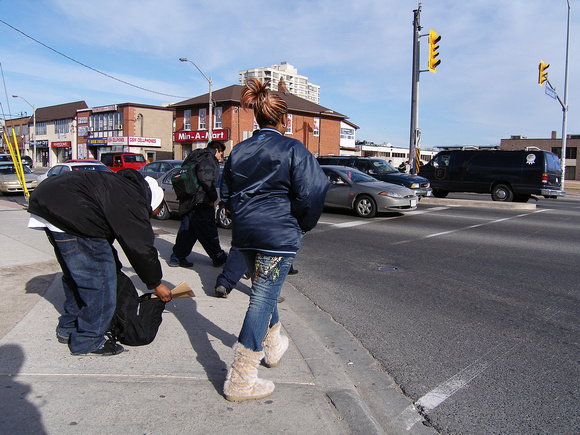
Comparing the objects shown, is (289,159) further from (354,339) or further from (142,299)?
(354,339)

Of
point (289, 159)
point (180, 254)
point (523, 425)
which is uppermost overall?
point (289, 159)

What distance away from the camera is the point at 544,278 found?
6.35 meters

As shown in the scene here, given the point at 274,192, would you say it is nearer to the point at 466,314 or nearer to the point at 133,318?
the point at 133,318

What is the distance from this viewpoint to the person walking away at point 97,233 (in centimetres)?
301

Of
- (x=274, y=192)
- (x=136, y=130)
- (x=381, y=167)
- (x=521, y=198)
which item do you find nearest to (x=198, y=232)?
(x=274, y=192)

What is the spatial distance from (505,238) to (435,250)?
7.24 feet

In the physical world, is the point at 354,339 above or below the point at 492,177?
below

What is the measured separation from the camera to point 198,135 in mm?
44406

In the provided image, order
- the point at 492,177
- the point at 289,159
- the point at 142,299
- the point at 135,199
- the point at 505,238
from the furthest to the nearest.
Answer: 1. the point at 492,177
2. the point at 505,238
3. the point at 142,299
4. the point at 135,199
5. the point at 289,159

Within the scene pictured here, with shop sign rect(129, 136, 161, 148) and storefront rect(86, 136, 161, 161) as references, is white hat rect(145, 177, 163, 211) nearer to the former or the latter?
storefront rect(86, 136, 161, 161)

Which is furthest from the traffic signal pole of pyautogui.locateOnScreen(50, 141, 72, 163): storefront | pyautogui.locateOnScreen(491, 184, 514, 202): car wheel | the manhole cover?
pyautogui.locateOnScreen(50, 141, 72, 163): storefront

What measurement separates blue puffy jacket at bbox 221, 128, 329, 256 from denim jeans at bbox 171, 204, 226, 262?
139 inches

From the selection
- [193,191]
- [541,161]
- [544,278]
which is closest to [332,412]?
[193,191]

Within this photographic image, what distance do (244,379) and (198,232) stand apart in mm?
3711
